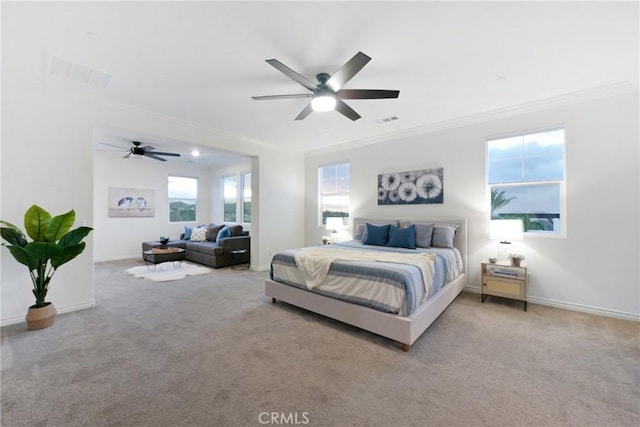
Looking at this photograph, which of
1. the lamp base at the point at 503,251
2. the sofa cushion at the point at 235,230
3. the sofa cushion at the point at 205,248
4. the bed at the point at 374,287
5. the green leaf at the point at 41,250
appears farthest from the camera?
the sofa cushion at the point at 235,230

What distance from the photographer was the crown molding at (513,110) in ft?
10.2

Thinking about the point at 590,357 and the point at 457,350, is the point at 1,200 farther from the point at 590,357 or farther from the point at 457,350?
the point at 590,357

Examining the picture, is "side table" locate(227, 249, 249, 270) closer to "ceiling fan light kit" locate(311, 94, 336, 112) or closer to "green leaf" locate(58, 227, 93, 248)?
"green leaf" locate(58, 227, 93, 248)

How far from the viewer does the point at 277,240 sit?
601 centimetres

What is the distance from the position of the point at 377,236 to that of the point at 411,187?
124cm

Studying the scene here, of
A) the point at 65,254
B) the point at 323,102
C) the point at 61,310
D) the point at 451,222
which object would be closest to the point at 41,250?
the point at 65,254

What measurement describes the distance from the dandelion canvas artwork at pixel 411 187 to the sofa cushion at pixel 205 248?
3.78 meters

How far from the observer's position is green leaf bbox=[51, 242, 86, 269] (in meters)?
2.73

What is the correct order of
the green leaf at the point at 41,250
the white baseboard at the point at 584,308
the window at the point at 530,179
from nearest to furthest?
1. the green leaf at the point at 41,250
2. the white baseboard at the point at 584,308
3. the window at the point at 530,179

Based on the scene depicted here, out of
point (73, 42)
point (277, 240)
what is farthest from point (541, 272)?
point (73, 42)

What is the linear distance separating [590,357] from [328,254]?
8.72 feet

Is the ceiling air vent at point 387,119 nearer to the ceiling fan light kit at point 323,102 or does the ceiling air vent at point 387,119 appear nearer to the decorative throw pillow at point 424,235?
the ceiling fan light kit at point 323,102

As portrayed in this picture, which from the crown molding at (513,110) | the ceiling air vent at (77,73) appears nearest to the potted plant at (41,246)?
the ceiling air vent at (77,73)

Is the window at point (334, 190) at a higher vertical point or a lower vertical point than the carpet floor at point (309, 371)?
higher
